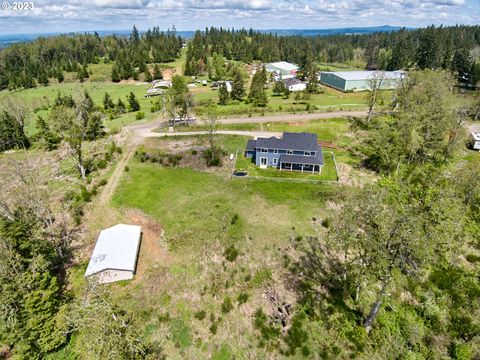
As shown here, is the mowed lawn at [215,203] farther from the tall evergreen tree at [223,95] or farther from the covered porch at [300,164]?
the tall evergreen tree at [223,95]

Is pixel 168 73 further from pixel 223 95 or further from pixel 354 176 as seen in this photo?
pixel 354 176

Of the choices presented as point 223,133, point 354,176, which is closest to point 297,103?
point 223,133

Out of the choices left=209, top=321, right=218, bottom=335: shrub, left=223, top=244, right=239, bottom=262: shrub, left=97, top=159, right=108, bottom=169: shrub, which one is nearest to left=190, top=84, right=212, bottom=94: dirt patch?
left=97, top=159, right=108, bottom=169: shrub

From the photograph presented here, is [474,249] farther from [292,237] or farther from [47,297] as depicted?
[47,297]

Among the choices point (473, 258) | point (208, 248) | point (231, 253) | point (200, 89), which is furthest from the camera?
point (200, 89)

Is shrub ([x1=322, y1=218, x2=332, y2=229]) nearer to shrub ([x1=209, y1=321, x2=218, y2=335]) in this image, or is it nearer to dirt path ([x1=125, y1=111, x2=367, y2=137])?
shrub ([x1=209, y1=321, x2=218, y2=335])

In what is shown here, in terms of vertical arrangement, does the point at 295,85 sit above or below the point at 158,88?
above
